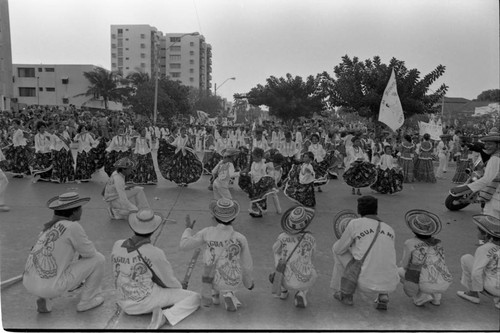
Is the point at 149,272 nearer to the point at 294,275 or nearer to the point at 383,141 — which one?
the point at 294,275

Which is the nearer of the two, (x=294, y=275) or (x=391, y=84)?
(x=294, y=275)

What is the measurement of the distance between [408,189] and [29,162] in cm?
1069

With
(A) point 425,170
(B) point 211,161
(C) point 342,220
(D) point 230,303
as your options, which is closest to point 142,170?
(B) point 211,161

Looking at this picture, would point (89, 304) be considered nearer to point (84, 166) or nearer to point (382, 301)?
point (382, 301)

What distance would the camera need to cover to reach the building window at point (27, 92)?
59.0 metres

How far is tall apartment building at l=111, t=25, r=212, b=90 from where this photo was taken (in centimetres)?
10525

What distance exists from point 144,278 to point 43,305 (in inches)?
39.6

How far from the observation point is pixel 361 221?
14.9 feet

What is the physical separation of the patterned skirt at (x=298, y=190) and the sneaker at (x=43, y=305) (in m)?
5.81

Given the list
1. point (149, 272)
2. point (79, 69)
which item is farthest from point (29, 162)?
point (79, 69)

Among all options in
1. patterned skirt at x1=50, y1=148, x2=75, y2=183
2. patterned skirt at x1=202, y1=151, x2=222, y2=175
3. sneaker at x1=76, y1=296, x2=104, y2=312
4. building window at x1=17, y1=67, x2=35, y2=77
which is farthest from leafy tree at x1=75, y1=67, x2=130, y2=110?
sneaker at x1=76, y1=296, x2=104, y2=312

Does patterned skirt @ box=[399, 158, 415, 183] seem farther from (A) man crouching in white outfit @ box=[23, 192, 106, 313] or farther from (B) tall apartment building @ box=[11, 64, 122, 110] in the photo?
(B) tall apartment building @ box=[11, 64, 122, 110]

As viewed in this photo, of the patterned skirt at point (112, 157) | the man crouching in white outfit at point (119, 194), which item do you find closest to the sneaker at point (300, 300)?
the man crouching in white outfit at point (119, 194)

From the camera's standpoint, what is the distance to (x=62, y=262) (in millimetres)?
4191
